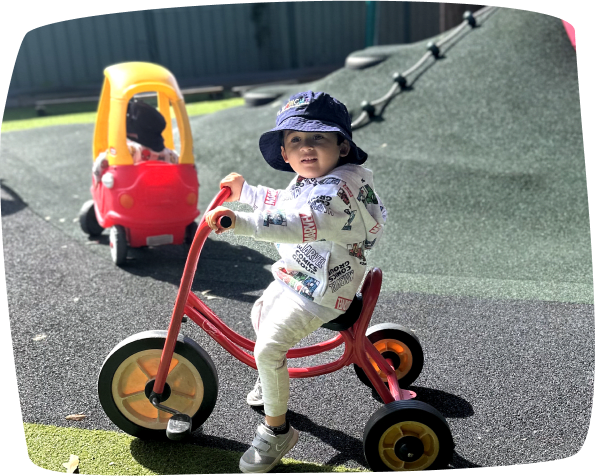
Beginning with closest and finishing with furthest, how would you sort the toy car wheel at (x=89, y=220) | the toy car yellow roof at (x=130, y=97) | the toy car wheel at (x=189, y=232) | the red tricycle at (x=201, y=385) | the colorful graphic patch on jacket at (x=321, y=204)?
the colorful graphic patch on jacket at (x=321, y=204) < the red tricycle at (x=201, y=385) < the toy car yellow roof at (x=130, y=97) < the toy car wheel at (x=189, y=232) < the toy car wheel at (x=89, y=220)

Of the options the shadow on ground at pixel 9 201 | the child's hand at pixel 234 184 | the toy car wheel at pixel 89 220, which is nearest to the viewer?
the child's hand at pixel 234 184

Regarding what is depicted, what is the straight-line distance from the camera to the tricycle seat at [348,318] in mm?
2326

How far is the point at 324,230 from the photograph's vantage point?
2.07 m

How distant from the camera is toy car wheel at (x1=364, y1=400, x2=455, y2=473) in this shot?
2139mm

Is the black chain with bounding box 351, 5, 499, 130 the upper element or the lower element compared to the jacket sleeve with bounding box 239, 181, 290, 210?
lower

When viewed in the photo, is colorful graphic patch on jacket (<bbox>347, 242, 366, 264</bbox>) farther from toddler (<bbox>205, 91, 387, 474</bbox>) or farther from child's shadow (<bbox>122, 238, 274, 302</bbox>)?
child's shadow (<bbox>122, 238, 274, 302</bbox>)

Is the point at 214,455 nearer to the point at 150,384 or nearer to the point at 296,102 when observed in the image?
the point at 150,384

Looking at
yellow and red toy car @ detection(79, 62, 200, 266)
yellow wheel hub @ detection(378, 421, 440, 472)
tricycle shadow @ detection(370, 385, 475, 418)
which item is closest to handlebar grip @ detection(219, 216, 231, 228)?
yellow wheel hub @ detection(378, 421, 440, 472)

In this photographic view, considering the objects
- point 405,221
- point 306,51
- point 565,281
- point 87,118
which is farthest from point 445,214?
point 306,51

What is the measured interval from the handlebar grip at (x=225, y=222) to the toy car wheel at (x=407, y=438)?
0.80 m

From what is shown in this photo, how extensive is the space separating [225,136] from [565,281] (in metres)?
4.01

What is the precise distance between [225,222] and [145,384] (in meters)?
0.77

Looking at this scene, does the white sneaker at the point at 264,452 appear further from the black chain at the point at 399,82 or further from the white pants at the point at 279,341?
the black chain at the point at 399,82

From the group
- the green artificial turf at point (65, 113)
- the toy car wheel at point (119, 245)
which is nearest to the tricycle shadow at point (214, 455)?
the toy car wheel at point (119, 245)
